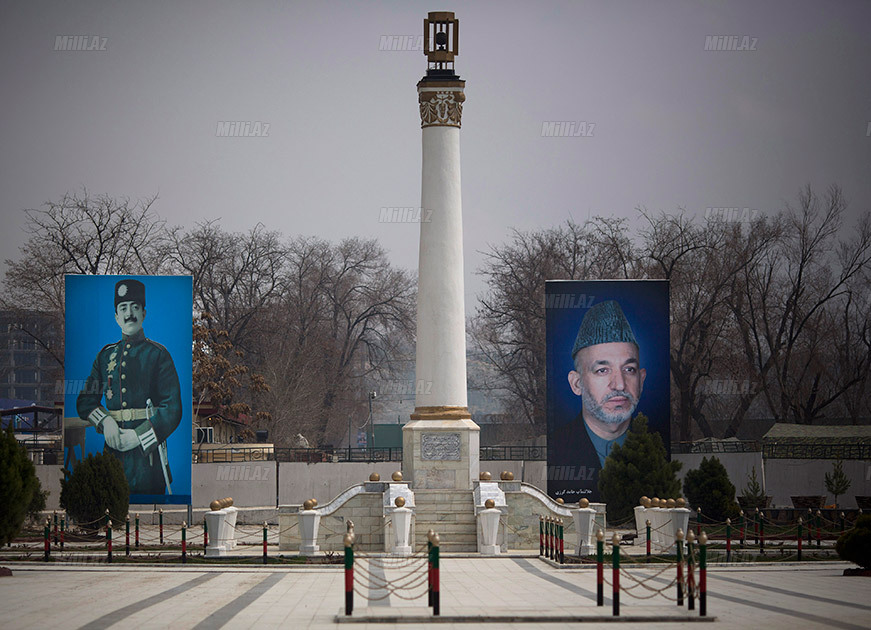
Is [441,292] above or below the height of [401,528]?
above

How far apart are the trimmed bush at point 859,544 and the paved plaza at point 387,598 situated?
1.42 ft

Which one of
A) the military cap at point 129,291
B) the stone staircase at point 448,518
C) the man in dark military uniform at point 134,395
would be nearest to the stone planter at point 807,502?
the stone staircase at point 448,518

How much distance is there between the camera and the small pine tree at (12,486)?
24.2m

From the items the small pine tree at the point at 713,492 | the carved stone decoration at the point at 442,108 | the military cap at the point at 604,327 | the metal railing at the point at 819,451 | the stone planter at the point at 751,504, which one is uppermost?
the carved stone decoration at the point at 442,108

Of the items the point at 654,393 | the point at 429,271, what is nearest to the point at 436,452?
the point at 429,271

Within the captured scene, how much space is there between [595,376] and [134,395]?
1400cm

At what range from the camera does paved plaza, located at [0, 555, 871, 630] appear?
17203 mm

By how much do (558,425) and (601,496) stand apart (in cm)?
258

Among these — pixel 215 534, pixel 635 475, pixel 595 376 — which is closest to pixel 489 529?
pixel 215 534

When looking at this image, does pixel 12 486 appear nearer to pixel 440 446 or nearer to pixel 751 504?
pixel 440 446

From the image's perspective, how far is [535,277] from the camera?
61.6m

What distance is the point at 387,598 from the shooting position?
1958 centimetres

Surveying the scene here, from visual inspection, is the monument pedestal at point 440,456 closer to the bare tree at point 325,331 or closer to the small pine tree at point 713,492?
the small pine tree at point 713,492

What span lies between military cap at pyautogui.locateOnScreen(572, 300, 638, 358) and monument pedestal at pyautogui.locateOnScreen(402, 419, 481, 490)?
6002mm
